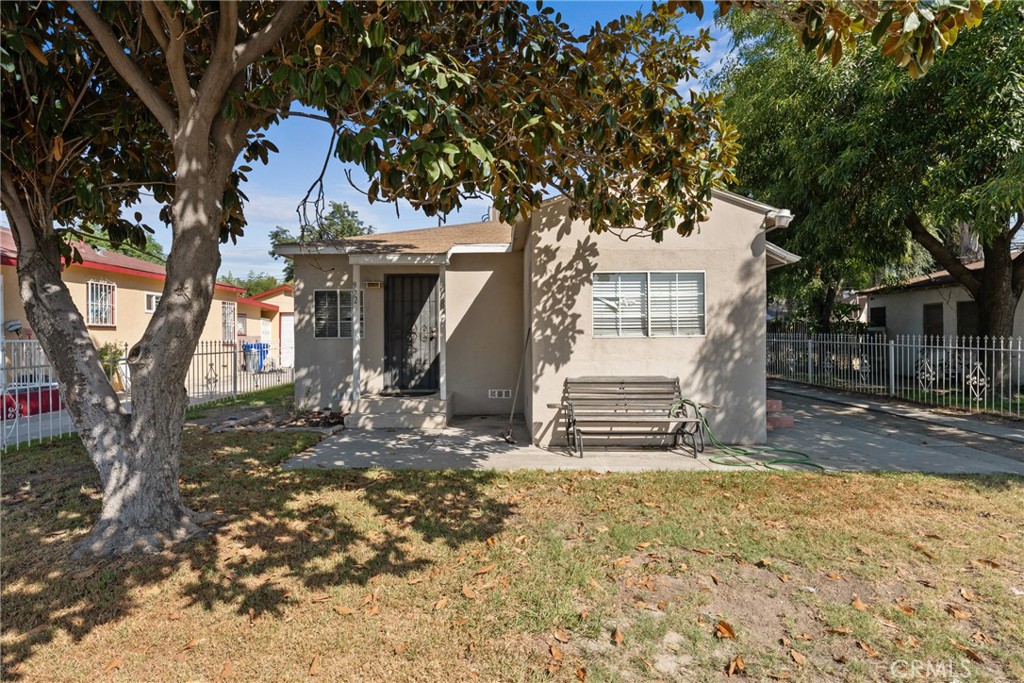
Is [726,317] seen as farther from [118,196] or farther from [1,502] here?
[1,502]

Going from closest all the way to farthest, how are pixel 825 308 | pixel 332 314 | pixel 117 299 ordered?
pixel 332 314 < pixel 117 299 < pixel 825 308

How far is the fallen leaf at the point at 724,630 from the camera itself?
312 centimetres

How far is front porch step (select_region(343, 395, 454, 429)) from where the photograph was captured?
31.3 feet

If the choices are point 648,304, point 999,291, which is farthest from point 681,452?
point 999,291

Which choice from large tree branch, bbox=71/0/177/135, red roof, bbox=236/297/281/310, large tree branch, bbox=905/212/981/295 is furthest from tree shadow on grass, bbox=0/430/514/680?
red roof, bbox=236/297/281/310

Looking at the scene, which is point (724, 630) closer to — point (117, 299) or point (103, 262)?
point (103, 262)

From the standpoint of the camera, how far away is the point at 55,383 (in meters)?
10.4

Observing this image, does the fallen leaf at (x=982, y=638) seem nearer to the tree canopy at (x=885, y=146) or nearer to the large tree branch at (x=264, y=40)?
the large tree branch at (x=264, y=40)

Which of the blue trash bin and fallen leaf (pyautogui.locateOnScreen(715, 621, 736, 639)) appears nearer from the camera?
fallen leaf (pyautogui.locateOnScreen(715, 621, 736, 639))

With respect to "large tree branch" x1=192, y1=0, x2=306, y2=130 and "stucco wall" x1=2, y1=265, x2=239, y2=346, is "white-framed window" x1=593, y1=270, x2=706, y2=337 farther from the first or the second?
"stucco wall" x1=2, y1=265, x2=239, y2=346

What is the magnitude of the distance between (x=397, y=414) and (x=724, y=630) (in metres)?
7.37

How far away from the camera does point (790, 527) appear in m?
4.71

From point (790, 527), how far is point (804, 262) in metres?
12.0

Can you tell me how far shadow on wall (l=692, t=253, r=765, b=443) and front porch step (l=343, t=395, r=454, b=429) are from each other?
15.0 ft
